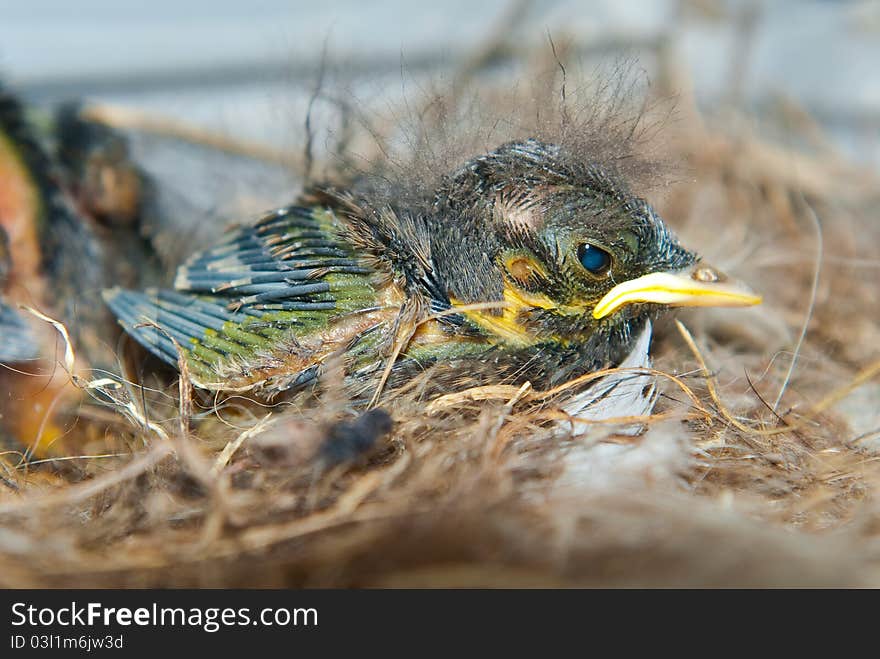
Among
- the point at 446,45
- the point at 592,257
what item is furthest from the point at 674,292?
the point at 446,45

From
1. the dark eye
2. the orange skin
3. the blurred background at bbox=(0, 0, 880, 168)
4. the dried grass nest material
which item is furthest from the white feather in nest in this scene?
the blurred background at bbox=(0, 0, 880, 168)

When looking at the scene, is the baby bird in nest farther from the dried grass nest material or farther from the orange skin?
the orange skin

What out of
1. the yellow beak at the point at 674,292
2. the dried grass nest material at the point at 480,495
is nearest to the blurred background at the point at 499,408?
the dried grass nest material at the point at 480,495

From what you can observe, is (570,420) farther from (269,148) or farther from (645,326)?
(269,148)

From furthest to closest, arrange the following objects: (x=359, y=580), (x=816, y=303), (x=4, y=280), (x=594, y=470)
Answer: (x=816, y=303) → (x=4, y=280) → (x=594, y=470) → (x=359, y=580)

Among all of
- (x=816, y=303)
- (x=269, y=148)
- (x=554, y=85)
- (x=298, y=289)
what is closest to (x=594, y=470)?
(x=298, y=289)

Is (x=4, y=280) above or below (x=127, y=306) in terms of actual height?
above
